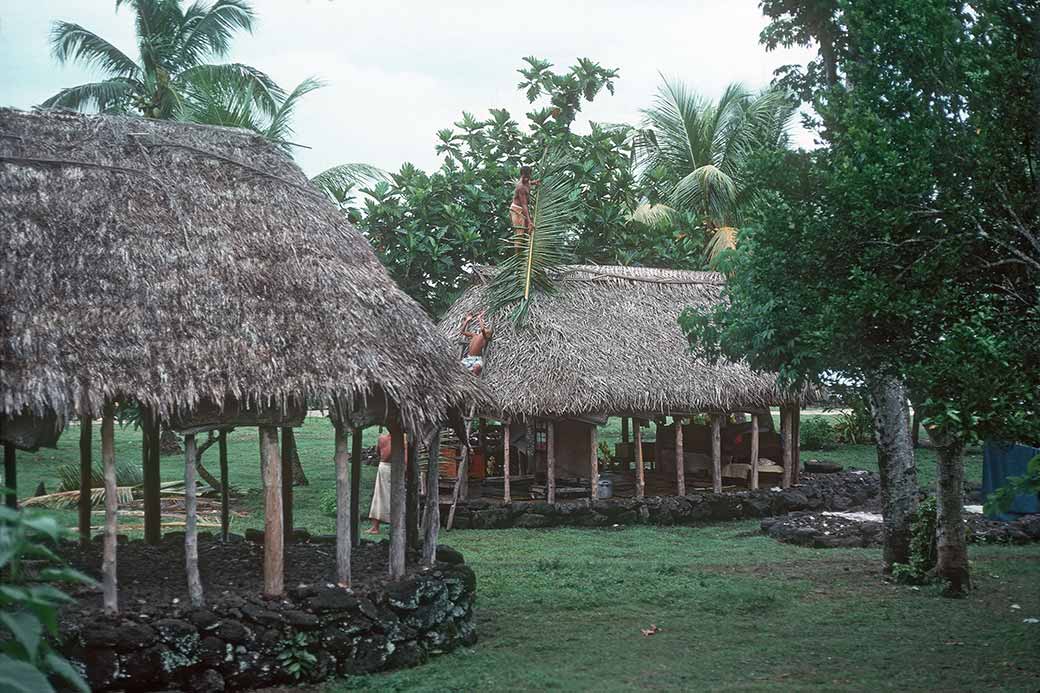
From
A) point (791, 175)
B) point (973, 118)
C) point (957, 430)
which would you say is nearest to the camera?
point (957, 430)

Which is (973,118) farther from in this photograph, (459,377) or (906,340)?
(459,377)

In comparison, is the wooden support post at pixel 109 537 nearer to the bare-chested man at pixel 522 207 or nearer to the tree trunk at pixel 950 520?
the tree trunk at pixel 950 520

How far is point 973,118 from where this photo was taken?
298 inches

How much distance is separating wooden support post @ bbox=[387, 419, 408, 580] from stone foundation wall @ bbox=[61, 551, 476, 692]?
247 mm

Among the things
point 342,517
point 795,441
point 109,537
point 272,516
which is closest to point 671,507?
point 795,441

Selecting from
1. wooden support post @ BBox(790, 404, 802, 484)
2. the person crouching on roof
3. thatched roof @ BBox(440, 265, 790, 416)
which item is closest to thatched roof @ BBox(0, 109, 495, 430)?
the person crouching on roof

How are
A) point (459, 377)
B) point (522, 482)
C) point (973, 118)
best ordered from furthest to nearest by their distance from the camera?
point (522, 482) < point (459, 377) < point (973, 118)

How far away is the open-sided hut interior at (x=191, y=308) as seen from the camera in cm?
770

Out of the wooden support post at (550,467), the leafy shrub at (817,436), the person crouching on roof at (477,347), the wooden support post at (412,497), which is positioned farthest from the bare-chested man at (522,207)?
the leafy shrub at (817,436)

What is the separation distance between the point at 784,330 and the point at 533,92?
47.1 feet

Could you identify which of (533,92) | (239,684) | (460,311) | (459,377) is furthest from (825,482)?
(239,684)

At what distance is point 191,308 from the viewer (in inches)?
326

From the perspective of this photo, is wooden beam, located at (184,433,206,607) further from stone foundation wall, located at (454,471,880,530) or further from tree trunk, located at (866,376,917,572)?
stone foundation wall, located at (454,471,880,530)

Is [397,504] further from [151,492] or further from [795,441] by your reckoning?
[795,441]
